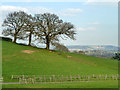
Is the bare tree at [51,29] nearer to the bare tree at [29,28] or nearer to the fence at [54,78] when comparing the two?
the bare tree at [29,28]

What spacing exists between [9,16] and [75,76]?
1960 inches

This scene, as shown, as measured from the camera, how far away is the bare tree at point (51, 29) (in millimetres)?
74812

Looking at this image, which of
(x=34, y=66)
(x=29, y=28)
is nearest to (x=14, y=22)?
(x=29, y=28)

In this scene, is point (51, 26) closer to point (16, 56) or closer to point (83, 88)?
point (16, 56)

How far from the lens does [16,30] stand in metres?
79.4

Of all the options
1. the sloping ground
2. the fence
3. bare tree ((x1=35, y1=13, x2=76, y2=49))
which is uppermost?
bare tree ((x1=35, y1=13, x2=76, y2=49))

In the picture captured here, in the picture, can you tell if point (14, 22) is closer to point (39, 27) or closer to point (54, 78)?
point (39, 27)

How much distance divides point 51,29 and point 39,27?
4935 mm

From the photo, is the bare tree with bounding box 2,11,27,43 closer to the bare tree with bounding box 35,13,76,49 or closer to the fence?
the bare tree with bounding box 35,13,76,49

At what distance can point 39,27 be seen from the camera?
2987 inches

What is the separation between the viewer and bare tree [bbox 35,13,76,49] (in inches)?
2945

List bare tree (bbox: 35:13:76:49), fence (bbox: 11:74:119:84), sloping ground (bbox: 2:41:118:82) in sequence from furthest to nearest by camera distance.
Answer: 1. bare tree (bbox: 35:13:76:49)
2. sloping ground (bbox: 2:41:118:82)
3. fence (bbox: 11:74:119:84)

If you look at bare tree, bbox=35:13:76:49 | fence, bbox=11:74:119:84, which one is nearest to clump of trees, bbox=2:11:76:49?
bare tree, bbox=35:13:76:49

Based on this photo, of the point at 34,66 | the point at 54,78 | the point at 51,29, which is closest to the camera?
the point at 54,78
